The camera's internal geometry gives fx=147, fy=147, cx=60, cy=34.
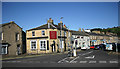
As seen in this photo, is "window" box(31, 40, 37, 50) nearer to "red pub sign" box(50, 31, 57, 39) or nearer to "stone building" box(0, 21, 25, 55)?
"stone building" box(0, 21, 25, 55)

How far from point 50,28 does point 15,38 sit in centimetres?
1007

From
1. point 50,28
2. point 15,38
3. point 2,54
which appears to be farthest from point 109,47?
point 2,54

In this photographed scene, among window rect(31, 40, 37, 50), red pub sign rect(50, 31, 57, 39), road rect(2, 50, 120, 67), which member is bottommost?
road rect(2, 50, 120, 67)

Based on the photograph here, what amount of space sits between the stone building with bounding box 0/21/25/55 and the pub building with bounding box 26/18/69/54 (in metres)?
2.84

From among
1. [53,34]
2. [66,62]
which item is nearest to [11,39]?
[53,34]

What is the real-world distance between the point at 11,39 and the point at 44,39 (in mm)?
8944

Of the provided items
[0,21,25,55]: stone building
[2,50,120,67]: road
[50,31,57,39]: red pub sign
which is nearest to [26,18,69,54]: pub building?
[50,31,57,39]: red pub sign

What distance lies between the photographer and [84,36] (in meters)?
66.7

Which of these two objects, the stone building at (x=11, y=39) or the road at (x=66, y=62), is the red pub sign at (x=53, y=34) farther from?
the road at (x=66, y=62)

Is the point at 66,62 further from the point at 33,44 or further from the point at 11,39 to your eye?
the point at 33,44

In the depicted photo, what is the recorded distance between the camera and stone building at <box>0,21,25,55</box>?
127 feet

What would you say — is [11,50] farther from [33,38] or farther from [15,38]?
[33,38]

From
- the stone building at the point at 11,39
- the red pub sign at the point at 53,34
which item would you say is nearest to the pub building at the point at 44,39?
the red pub sign at the point at 53,34

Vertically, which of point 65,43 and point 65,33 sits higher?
point 65,33
